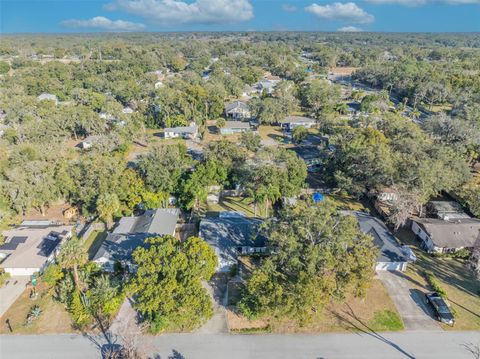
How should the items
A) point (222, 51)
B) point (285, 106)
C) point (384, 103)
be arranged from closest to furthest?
1. point (285, 106)
2. point (384, 103)
3. point (222, 51)

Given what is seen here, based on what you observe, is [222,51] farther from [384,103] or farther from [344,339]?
[344,339]

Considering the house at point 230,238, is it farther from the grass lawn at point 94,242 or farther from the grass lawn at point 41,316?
the grass lawn at point 41,316

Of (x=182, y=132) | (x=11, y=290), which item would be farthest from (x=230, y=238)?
(x=182, y=132)

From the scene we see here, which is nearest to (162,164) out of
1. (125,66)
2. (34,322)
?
(34,322)

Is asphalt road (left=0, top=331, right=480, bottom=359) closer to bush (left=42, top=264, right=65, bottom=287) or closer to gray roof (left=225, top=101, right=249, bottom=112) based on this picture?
bush (left=42, top=264, right=65, bottom=287)

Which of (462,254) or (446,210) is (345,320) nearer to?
(462,254)

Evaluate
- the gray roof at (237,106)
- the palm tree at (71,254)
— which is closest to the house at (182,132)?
the gray roof at (237,106)

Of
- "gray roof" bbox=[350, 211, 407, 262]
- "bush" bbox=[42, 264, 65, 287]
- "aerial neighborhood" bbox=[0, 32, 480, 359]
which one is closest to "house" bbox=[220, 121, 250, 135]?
"aerial neighborhood" bbox=[0, 32, 480, 359]
